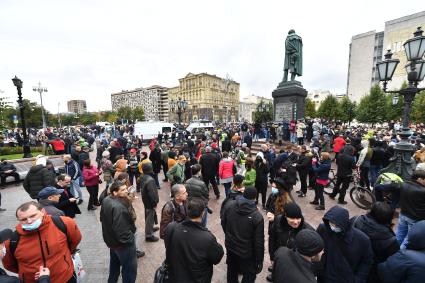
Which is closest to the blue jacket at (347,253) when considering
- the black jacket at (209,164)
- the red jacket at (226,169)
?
the red jacket at (226,169)

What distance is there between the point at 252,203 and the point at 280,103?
1360cm

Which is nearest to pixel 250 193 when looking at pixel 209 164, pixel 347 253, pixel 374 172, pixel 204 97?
pixel 347 253

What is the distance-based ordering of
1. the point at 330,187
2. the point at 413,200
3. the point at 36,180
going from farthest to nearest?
the point at 330,187 < the point at 36,180 < the point at 413,200

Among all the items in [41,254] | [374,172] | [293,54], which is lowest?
[374,172]

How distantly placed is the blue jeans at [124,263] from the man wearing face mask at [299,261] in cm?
240

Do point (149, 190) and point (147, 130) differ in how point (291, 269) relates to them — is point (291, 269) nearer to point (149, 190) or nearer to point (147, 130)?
point (149, 190)

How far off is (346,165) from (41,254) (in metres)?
7.28

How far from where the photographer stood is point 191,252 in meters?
2.38

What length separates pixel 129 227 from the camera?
10.9ft

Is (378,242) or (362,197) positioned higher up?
(378,242)

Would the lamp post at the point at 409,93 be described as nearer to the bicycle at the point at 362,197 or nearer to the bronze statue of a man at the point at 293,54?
the bicycle at the point at 362,197

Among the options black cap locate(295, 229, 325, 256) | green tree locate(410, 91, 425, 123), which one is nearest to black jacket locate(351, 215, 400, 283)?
black cap locate(295, 229, 325, 256)

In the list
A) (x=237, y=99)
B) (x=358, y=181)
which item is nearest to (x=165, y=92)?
(x=237, y=99)

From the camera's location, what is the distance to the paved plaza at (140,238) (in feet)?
13.1
